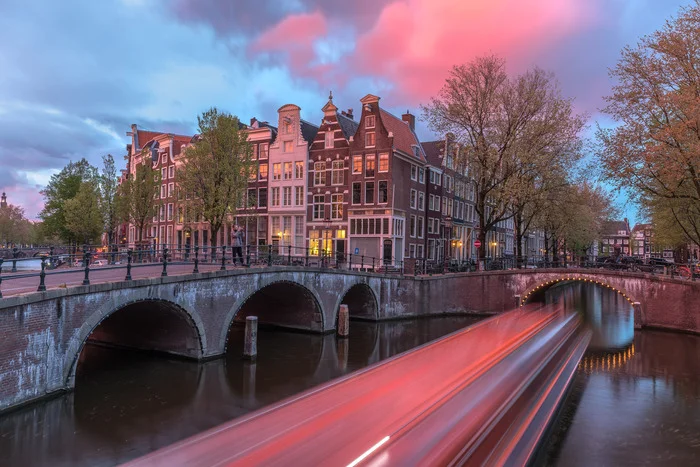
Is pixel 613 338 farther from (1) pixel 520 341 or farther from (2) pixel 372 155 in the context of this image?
(2) pixel 372 155

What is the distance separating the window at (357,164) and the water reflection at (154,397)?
20428 millimetres

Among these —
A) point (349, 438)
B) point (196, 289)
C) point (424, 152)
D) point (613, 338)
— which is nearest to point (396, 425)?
point (349, 438)

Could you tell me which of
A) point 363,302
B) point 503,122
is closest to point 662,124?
point 503,122

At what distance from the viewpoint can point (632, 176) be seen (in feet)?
85.6

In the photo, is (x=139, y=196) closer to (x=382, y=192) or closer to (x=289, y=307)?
(x=289, y=307)

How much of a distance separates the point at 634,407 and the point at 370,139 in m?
30.4

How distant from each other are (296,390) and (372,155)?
28007mm

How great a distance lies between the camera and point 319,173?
144 ft

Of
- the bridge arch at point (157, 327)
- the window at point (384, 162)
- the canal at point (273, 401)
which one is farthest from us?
the window at point (384, 162)

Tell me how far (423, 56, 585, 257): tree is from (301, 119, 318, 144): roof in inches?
588

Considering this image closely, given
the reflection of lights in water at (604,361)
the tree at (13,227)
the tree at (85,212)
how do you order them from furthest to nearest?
the tree at (13,227), the tree at (85,212), the reflection of lights in water at (604,361)

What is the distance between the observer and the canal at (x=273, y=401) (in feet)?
36.2

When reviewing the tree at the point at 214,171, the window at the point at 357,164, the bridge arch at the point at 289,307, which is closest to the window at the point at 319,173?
the window at the point at 357,164

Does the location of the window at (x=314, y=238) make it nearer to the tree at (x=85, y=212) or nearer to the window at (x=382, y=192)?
the window at (x=382, y=192)
